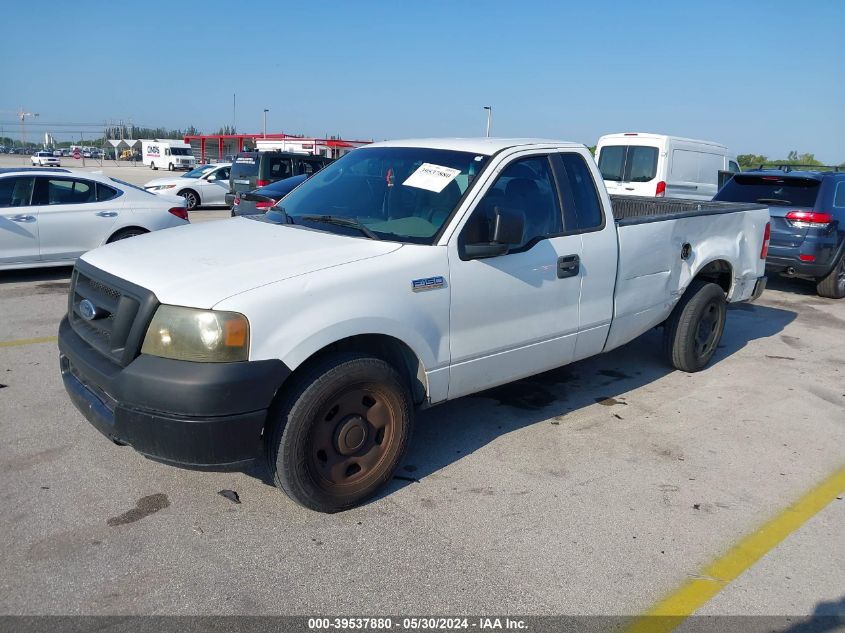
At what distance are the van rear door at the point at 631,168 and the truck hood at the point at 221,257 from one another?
10.2 metres

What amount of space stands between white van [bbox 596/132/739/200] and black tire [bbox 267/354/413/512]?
10195 mm

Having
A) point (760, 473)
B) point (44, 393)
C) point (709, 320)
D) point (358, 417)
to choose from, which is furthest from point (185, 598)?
point (709, 320)

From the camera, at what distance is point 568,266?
4430mm

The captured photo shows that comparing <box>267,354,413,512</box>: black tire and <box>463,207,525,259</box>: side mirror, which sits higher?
<box>463,207,525,259</box>: side mirror

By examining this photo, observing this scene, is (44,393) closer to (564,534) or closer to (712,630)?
(564,534)

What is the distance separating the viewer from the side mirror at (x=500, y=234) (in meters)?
3.80

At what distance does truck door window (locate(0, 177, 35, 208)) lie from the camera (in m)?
8.62

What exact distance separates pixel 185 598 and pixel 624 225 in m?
3.61

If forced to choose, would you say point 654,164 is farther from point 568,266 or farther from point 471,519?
point 471,519

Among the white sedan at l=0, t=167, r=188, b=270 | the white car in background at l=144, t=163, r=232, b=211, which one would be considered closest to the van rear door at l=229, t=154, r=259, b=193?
→ the white car in background at l=144, t=163, r=232, b=211

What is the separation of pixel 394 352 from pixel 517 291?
0.87 meters

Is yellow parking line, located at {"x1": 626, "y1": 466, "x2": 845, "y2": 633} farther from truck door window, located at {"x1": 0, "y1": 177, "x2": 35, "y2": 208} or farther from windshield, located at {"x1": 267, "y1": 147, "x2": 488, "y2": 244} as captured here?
truck door window, located at {"x1": 0, "y1": 177, "x2": 35, "y2": 208}

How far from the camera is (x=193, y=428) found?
3080 millimetres

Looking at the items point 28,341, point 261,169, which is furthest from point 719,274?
point 261,169
